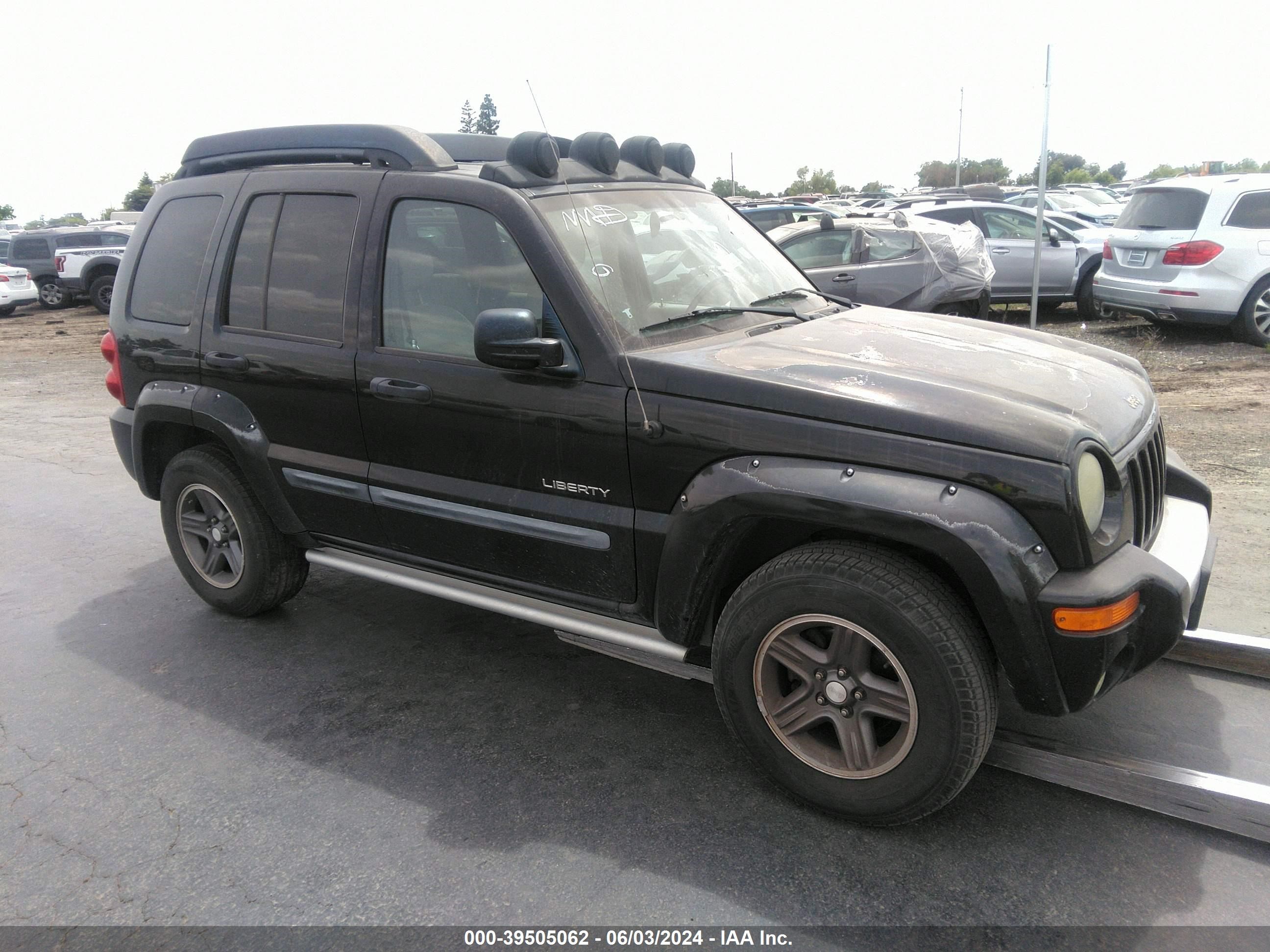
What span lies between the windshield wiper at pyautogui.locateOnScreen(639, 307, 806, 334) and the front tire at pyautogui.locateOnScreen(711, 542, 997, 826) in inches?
37.2

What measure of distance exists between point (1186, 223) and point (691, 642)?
1012 cm

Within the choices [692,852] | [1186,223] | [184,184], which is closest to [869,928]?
[692,852]

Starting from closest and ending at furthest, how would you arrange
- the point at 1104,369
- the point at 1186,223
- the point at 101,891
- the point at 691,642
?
1. the point at 101,891
2. the point at 691,642
3. the point at 1104,369
4. the point at 1186,223

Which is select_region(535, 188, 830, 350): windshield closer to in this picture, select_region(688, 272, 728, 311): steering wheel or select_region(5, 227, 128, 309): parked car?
select_region(688, 272, 728, 311): steering wheel

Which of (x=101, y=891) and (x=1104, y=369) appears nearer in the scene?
(x=101, y=891)

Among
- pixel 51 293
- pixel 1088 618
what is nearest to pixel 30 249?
pixel 51 293

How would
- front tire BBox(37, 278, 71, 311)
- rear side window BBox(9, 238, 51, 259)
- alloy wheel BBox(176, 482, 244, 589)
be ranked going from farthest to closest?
front tire BBox(37, 278, 71, 311) → rear side window BBox(9, 238, 51, 259) → alloy wheel BBox(176, 482, 244, 589)

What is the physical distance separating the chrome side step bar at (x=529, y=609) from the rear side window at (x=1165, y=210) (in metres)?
10.0

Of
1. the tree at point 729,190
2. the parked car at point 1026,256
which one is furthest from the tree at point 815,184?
the parked car at point 1026,256

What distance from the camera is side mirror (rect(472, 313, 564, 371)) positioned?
312 cm

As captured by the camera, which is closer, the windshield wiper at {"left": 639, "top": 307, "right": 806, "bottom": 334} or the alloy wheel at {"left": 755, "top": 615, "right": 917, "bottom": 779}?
the alloy wheel at {"left": 755, "top": 615, "right": 917, "bottom": 779}

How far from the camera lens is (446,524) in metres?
3.68

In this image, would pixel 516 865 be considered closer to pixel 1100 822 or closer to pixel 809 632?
pixel 809 632

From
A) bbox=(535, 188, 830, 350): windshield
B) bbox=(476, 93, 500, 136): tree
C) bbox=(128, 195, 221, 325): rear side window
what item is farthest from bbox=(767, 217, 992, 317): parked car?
bbox=(128, 195, 221, 325): rear side window
